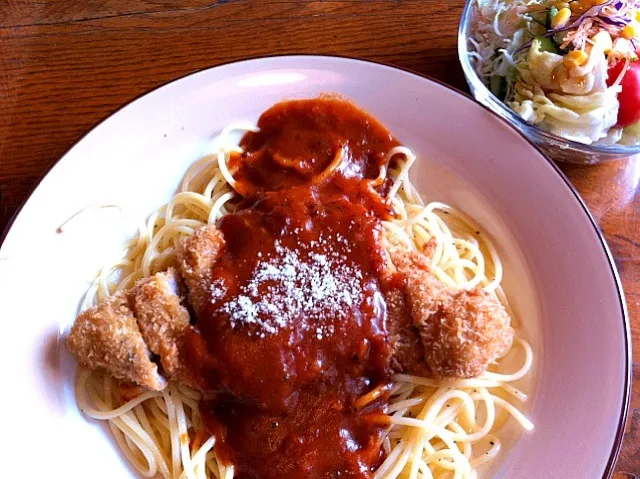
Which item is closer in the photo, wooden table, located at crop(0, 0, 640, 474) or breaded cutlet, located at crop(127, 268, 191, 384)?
breaded cutlet, located at crop(127, 268, 191, 384)

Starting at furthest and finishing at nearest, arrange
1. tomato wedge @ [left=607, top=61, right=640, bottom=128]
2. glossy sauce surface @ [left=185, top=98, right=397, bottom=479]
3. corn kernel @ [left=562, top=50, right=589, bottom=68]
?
tomato wedge @ [left=607, top=61, right=640, bottom=128]
corn kernel @ [left=562, top=50, right=589, bottom=68]
glossy sauce surface @ [left=185, top=98, right=397, bottom=479]

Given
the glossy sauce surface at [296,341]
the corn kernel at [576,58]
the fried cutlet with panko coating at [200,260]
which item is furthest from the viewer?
A: the corn kernel at [576,58]

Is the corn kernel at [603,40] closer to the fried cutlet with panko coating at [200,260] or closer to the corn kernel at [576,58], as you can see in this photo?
the corn kernel at [576,58]

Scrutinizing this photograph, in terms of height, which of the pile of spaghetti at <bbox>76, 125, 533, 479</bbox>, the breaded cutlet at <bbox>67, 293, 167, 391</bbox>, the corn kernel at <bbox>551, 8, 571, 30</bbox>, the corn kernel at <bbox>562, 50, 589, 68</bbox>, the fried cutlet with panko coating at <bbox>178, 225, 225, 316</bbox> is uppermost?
the corn kernel at <bbox>551, 8, 571, 30</bbox>

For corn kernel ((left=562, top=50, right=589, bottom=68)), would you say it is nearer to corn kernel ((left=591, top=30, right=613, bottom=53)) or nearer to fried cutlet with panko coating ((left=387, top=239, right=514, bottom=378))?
corn kernel ((left=591, top=30, right=613, bottom=53))

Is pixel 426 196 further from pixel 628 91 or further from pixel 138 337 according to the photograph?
pixel 138 337

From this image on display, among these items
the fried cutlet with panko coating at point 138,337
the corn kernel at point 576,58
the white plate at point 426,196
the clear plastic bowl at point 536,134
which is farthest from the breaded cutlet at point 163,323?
the corn kernel at point 576,58

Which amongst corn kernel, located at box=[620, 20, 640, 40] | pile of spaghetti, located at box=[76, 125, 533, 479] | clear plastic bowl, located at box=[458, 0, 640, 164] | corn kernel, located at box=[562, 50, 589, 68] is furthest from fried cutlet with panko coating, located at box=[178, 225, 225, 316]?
corn kernel, located at box=[620, 20, 640, 40]

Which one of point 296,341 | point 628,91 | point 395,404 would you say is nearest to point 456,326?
point 395,404
